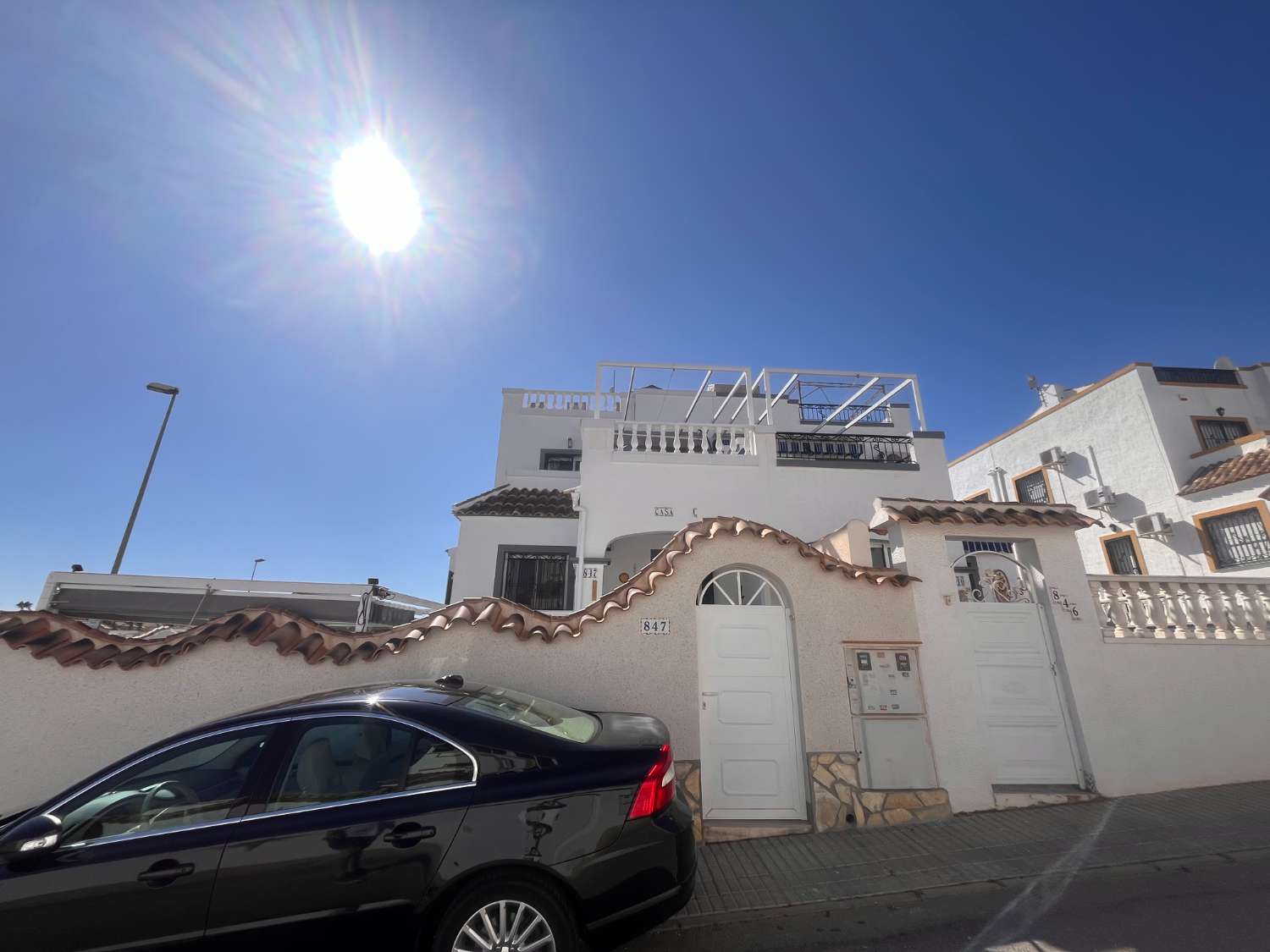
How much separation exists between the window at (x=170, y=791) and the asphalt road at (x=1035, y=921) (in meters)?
2.57

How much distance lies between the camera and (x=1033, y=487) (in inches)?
640

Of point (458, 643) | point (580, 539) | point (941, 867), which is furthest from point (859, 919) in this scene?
point (580, 539)

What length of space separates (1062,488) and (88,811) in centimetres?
2025

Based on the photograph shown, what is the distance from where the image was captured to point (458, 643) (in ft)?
15.6

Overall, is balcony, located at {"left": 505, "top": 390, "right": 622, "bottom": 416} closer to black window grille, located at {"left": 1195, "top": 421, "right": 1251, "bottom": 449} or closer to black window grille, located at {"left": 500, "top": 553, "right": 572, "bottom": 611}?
black window grille, located at {"left": 500, "top": 553, "right": 572, "bottom": 611}

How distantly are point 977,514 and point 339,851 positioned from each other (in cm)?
654

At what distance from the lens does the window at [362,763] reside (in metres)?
2.57

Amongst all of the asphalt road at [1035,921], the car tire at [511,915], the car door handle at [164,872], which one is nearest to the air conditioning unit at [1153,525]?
the asphalt road at [1035,921]

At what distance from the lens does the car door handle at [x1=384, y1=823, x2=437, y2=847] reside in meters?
2.43

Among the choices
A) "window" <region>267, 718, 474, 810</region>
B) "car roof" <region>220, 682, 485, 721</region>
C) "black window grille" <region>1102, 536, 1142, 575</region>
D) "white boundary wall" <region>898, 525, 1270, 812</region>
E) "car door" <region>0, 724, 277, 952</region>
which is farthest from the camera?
"black window grille" <region>1102, 536, 1142, 575</region>

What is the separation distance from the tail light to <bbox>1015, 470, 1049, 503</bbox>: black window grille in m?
17.4

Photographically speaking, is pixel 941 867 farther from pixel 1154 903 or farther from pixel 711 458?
pixel 711 458

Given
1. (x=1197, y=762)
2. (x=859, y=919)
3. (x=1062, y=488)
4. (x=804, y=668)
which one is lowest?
(x=859, y=919)

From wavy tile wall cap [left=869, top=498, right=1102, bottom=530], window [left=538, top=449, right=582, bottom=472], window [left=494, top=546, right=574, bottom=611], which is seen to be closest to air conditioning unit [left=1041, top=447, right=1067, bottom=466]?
wavy tile wall cap [left=869, top=498, right=1102, bottom=530]
